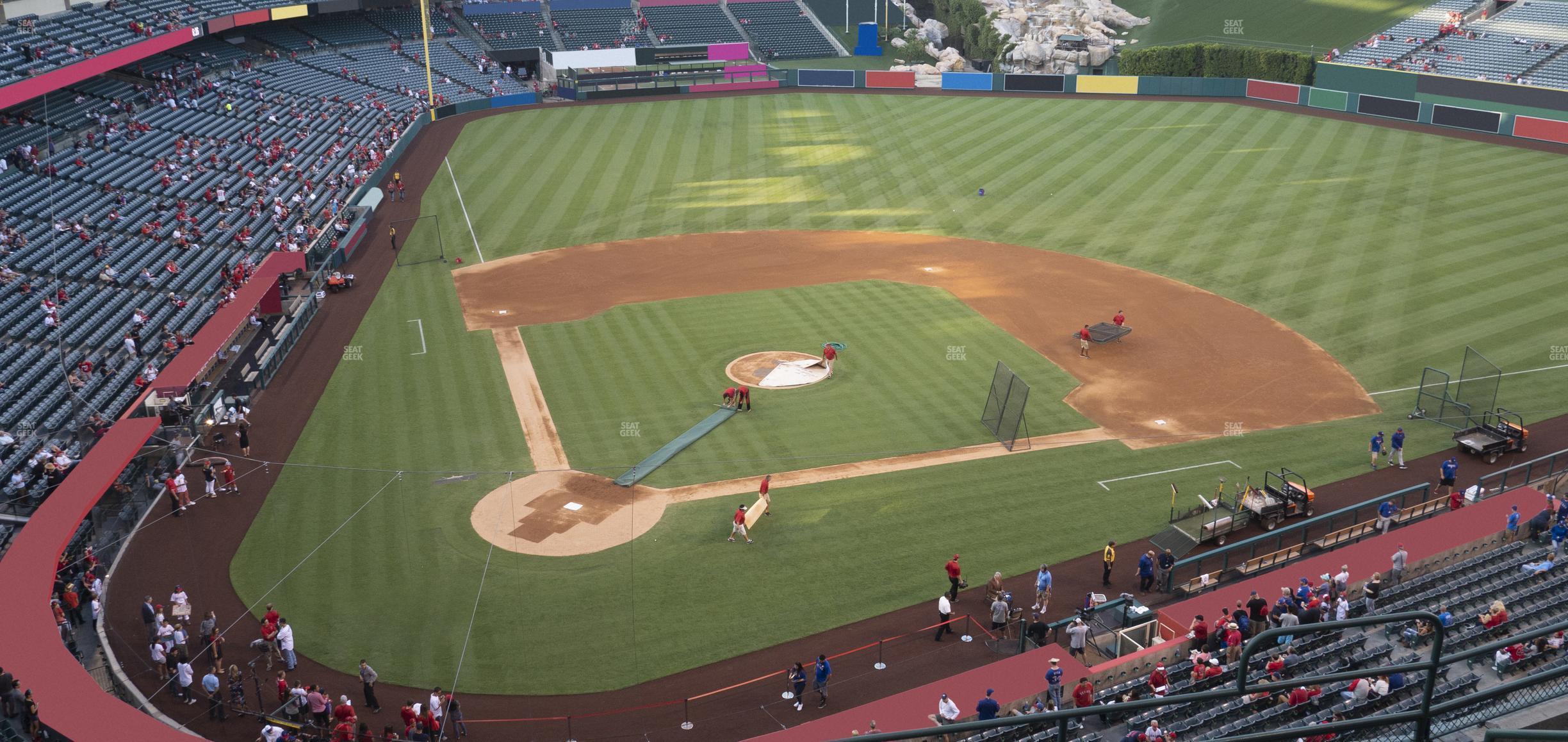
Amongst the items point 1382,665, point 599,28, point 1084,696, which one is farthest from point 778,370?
point 599,28

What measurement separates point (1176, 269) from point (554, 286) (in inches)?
952

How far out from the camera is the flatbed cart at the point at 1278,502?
2703cm

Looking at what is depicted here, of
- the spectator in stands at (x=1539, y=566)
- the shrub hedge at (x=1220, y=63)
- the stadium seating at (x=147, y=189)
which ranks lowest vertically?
the spectator in stands at (x=1539, y=566)

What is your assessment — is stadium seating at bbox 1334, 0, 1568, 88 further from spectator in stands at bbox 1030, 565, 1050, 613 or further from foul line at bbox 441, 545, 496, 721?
foul line at bbox 441, 545, 496, 721

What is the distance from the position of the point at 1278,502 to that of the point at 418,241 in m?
37.0

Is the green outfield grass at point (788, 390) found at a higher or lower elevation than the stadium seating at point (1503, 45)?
lower

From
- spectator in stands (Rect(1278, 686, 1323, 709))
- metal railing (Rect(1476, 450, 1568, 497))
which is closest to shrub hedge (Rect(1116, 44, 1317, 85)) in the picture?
metal railing (Rect(1476, 450, 1568, 497))

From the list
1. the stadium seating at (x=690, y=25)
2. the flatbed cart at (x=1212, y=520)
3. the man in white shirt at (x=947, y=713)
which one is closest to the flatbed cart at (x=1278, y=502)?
the flatbed cart at (x=1212, y=520)

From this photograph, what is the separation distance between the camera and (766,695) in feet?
70.8

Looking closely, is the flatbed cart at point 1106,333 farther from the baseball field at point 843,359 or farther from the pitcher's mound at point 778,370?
the pitcher's mound at point 778,370

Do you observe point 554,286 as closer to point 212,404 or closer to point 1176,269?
point 212,404

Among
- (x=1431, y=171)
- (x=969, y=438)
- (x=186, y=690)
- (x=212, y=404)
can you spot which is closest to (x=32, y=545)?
(x=186, y=690)

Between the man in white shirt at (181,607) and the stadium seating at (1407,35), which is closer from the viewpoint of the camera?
the man in white shirt at (181,607)

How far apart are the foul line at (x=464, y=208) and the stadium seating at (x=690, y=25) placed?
1267 inches
